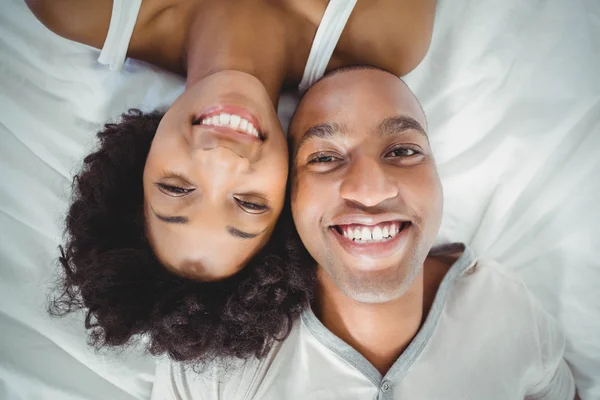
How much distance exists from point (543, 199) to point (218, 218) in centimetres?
106

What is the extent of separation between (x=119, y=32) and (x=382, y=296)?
1014mm

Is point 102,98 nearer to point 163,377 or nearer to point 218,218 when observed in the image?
point 218,218

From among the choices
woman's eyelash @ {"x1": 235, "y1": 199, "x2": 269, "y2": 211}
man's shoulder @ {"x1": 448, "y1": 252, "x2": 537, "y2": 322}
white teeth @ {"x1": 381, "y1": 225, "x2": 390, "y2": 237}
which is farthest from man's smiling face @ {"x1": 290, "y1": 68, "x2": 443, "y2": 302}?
man's shoulder @ {"x1": 448, "y1": 252, "x2": 537, "y2": 322}

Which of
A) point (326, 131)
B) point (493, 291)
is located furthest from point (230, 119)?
point (493, 291)

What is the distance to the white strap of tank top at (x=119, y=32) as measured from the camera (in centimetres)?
131

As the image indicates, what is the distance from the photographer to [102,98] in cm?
148

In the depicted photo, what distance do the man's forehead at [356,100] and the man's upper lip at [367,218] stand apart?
240 millimetres

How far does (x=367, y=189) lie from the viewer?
3.75 feet

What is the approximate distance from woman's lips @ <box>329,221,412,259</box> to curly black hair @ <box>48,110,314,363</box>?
0.80ft

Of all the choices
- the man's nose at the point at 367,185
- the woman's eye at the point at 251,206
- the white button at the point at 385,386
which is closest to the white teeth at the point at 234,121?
the woman's eye at the point at 251,206

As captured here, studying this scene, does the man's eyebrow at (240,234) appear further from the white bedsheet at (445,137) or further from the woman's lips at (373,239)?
the white bedsheet at (445,137)

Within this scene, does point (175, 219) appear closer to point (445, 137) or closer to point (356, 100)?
point (356, 100)

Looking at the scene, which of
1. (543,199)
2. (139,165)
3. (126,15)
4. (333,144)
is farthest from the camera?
(543,199)

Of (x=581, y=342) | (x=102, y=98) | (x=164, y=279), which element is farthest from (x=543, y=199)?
(x=102, y=98)
